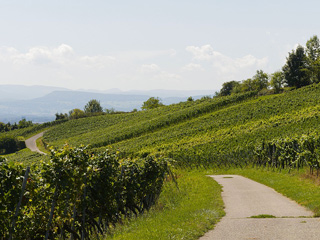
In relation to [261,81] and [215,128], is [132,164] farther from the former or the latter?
[261,81]

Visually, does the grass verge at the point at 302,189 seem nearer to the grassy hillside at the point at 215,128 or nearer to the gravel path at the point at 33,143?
the grassy hillside at the point at 215,128

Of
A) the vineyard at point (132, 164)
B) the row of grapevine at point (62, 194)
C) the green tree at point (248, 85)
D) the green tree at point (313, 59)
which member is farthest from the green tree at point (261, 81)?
the row of grapevine at point (62, 194)

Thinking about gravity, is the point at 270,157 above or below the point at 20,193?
below

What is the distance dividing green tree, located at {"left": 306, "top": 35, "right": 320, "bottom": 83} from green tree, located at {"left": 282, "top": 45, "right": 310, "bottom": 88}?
185cm

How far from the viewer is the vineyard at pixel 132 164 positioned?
1172 cm

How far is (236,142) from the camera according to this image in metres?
60.7

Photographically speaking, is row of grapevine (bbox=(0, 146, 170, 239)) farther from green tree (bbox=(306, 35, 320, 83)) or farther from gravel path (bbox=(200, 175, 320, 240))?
green tree (bbox=(306, 35, 320, 83))

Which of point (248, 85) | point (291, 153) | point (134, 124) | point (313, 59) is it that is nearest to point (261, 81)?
point (248, 85)

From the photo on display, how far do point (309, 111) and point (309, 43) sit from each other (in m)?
68.4

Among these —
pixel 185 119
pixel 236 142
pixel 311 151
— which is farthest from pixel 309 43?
pixel 311 151

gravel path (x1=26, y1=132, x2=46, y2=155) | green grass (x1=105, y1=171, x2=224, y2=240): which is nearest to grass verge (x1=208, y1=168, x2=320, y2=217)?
green grass (x1=105, y1=171, x2=224, y2=240)

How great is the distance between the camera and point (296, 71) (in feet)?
381

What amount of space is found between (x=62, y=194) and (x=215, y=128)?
7502 cm

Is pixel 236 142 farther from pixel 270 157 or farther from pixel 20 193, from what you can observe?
pixel 20 193
